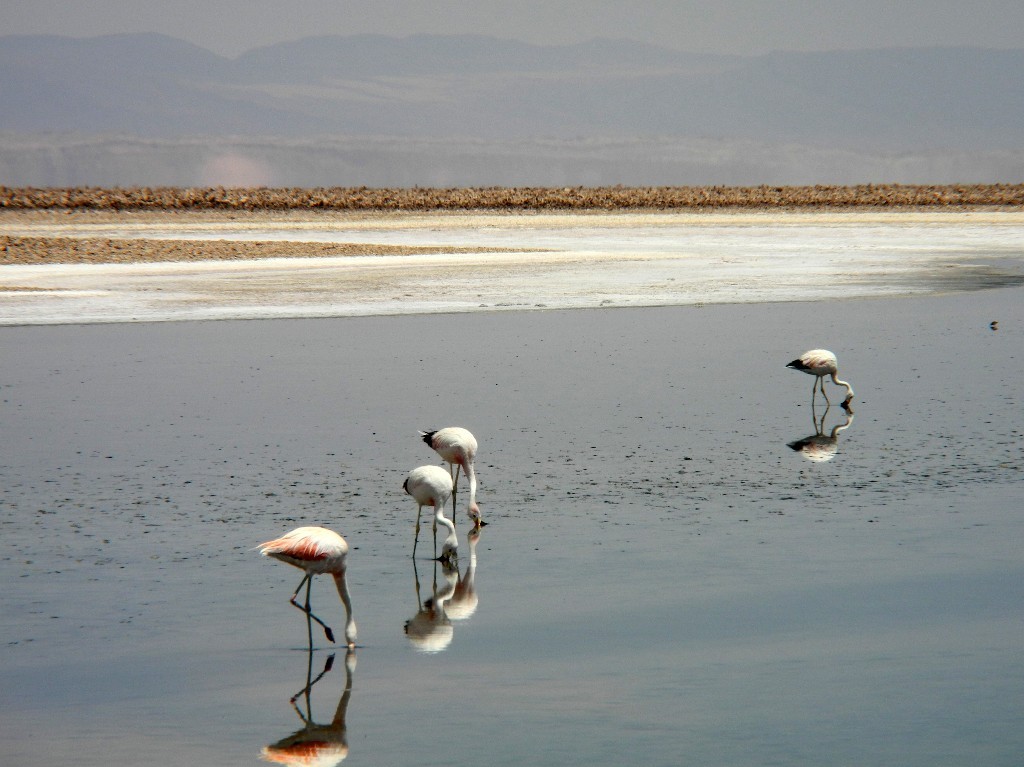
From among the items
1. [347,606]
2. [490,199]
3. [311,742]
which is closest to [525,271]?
[347,606]

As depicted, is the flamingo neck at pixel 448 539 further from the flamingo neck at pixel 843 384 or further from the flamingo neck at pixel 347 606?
the flamingo neck at pixel 843 384

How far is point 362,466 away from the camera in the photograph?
1066cm

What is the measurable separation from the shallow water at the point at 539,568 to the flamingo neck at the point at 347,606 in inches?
3.6

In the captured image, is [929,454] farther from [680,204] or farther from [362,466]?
[680,204]

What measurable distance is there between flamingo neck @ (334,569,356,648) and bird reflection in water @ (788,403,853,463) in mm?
4995

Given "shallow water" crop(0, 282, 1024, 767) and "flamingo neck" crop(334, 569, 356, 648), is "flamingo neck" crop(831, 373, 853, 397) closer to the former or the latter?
"shallow water" crop(0, 282, 1024, 767)

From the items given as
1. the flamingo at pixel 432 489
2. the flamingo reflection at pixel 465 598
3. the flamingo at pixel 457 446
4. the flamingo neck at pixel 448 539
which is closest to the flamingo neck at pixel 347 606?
the flamingo reflection at pixel 465 598

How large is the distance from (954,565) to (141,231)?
130 ft

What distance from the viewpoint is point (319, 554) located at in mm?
6637

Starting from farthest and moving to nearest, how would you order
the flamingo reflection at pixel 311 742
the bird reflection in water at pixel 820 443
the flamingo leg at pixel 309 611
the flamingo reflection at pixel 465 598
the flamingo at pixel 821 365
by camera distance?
the flamingo at pixel 821 365, the bird reflection in water at pixel 820 443, the flamingo reflection at pixel 465 598, the flamingo leg at pixel 309 611, the flamingo reflection at pixel 311 742

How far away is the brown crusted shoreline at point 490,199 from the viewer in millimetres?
62000

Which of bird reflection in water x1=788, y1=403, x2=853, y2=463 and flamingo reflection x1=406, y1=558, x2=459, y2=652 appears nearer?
flamingo reflection x1=406, y1=558, x2=459, y2=652

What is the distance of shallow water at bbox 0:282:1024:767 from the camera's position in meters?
5.74

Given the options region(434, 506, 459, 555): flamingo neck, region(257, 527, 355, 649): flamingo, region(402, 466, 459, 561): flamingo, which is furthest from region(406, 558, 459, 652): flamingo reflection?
region(257, 527, 355, 649): flamingo
